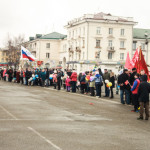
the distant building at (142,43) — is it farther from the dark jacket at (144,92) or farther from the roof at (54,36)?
the dark jacket at (144,92)

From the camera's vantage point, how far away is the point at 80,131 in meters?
10.9

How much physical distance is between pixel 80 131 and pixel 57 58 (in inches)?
3986

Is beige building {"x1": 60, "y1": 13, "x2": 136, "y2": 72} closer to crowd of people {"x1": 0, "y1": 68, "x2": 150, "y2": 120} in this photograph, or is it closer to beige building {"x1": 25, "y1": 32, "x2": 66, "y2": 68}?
beige building {"x1": 25, "y1": 32, "x2": 66, "y2": 68}

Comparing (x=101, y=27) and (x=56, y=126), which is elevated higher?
(x=101, y=27)

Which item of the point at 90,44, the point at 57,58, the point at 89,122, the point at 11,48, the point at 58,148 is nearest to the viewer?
the point at 58,148

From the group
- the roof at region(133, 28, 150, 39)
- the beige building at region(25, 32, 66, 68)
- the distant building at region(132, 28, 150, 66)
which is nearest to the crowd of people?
the distant building at region(132, 28, 150, 66)

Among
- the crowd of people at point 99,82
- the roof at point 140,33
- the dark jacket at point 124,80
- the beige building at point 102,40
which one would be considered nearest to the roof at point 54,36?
the roof at point 140,33

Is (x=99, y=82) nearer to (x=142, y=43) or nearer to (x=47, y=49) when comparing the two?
(x=142, y=43)

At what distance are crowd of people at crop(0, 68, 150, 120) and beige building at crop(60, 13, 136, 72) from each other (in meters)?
35.3

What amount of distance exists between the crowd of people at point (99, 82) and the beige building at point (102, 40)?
3528 cm

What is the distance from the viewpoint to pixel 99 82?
82.6 feet

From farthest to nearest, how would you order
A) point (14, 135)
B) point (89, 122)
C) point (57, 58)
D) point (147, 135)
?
point (57, 58), point (89, 122), point (147, 135), point (14, 135)

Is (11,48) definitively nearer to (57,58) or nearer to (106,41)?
(57,58)

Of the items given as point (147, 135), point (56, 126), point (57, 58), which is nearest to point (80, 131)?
point (56, 126)
